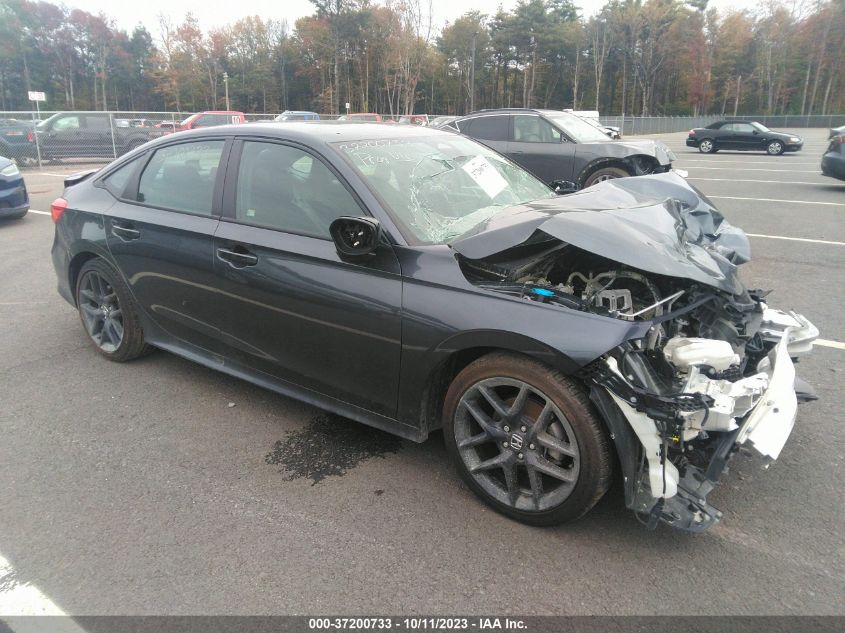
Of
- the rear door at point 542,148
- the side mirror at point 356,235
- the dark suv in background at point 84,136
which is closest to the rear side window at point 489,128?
the rear door at point 542,148

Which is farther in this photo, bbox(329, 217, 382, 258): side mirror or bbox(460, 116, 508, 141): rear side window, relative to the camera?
bbox(460, 116, 508, 141): rear side window

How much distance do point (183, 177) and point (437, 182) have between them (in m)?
1.68

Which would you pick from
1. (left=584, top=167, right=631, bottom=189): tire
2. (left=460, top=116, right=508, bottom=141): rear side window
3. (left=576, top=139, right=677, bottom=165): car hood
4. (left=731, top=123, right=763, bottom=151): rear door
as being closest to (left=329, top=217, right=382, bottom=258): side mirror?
(left=584, top=167, right=631, bottom=189): tire

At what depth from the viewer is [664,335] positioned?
2646mm

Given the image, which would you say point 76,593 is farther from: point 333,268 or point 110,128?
point 110,128

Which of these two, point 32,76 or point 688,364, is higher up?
point 32,76

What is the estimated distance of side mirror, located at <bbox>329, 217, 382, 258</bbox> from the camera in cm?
267

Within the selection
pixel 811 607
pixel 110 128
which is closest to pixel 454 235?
pixel 811 607

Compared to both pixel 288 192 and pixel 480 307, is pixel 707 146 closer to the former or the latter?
pixel 288 192

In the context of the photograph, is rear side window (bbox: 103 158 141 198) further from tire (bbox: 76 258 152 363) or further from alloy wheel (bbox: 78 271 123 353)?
alloy wheel (bbox: 78 271 123 353)

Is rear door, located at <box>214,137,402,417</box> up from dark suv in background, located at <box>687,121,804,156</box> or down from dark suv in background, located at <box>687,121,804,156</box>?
down

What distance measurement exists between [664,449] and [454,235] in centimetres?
137

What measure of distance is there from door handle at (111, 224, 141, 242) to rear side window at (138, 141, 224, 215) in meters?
0.21

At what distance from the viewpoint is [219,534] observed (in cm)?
259
